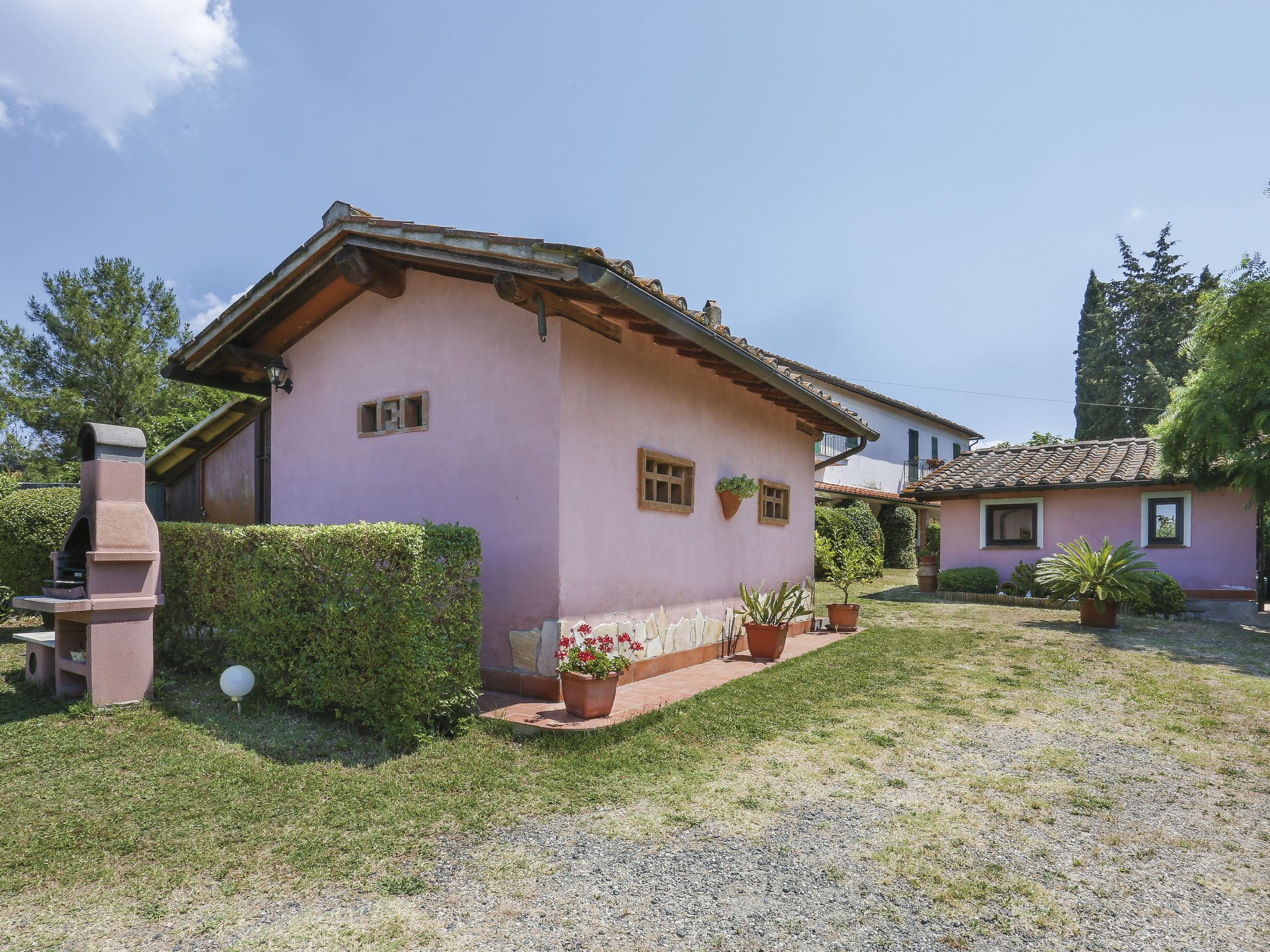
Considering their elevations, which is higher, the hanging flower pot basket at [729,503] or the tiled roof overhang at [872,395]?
the tiled roof overhang at [872,395]

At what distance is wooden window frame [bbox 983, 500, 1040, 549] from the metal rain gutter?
9571 mm

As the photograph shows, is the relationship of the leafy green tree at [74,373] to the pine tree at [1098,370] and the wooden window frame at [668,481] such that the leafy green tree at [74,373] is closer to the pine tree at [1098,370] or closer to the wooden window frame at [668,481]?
the wooden window frame at [668,481]

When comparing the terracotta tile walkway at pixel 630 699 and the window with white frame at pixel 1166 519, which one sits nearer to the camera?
the terracotta tile walkway at pixel 630 699

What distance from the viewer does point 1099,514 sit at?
15.0 meters

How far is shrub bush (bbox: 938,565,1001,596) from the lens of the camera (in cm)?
1559

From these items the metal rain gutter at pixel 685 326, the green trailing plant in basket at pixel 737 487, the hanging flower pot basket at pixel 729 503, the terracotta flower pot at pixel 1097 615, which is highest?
the metal rain gutter at pixel 685 326

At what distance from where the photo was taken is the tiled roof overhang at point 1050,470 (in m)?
14.5

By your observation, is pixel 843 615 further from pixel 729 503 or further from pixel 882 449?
pixel 882 449

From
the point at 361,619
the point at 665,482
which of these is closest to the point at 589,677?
the point at 361,619

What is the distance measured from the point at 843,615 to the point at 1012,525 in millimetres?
7971

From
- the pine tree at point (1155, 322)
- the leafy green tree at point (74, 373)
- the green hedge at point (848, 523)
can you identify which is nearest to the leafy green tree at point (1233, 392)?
the green hedge at point (848, 523)

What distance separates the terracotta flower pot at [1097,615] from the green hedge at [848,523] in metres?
6.54

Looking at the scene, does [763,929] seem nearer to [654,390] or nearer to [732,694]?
[732,694]

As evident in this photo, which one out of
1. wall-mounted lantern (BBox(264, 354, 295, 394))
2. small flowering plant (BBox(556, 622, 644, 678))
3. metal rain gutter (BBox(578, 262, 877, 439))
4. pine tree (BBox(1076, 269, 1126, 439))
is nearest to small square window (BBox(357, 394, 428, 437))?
wall-mounted lantern (BBox(264, 354, 295, 394))
